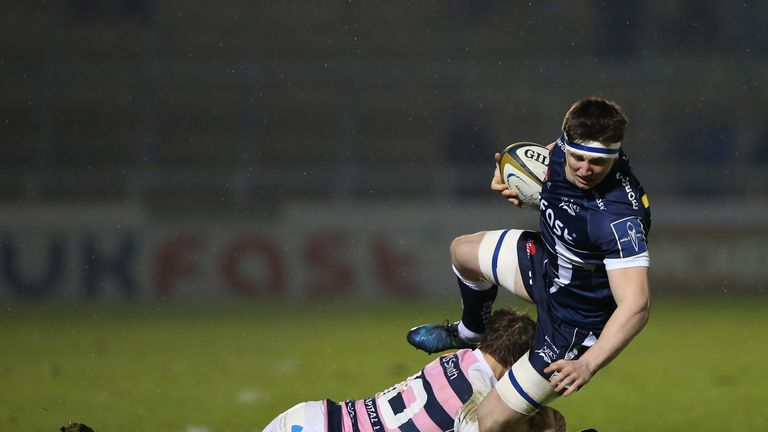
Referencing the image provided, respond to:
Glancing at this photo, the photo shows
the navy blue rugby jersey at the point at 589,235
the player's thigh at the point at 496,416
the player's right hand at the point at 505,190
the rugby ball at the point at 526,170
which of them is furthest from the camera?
the player's right hand at the point at 505,190

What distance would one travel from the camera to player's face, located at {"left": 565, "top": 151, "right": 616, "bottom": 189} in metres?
4.61

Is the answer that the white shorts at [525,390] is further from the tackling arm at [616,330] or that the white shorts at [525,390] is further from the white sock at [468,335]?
the white sock at [468,335]

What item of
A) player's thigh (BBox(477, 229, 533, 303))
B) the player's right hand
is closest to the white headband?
the player's right hand

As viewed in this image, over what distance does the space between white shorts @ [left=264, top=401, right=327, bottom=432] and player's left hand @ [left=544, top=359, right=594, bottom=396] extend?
3.05 ft

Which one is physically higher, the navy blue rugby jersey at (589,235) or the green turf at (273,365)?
the navy blue rugby jersey at (589,235)

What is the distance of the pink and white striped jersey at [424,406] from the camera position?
15.0 feet

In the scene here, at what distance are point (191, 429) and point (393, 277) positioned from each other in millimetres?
7103

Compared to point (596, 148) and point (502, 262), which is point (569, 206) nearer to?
point (596, 148)

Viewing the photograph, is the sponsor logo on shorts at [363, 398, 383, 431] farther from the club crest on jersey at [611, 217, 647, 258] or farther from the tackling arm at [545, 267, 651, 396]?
the club crest on jersey at [611, 217, 647, 258]

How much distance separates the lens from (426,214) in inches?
544

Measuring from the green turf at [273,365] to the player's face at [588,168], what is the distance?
232 cm

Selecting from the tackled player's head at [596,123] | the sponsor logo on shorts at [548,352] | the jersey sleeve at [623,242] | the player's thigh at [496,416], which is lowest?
the player's thigh at [496,416]

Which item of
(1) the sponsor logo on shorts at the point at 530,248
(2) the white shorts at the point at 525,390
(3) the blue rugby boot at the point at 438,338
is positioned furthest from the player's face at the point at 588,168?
(3) the blue rugby boot at the point at 438,338

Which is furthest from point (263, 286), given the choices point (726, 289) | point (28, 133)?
point (726, 289)
